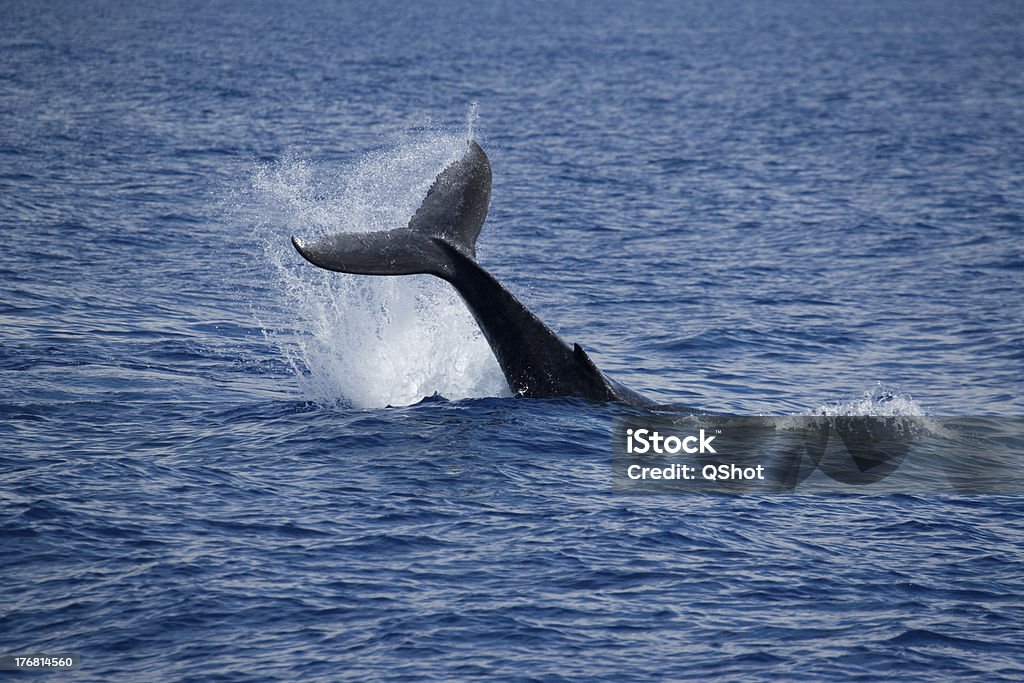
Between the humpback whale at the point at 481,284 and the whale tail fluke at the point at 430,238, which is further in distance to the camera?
the humpback whale at the point at 481,284

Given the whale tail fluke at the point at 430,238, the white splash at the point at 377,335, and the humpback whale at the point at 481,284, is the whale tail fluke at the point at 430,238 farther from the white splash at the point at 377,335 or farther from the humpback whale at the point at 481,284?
the white splash at the point at 377,335

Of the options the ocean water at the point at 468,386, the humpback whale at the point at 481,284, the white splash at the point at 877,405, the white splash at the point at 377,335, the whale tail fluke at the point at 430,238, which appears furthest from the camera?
the white splash at the point at 877,405

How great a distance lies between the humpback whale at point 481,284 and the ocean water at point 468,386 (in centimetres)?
41

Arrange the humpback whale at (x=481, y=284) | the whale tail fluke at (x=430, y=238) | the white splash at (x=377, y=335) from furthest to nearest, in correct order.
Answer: the white splash at (x=377, y=335) → the humpback whale at (x=481, y=284) → the whale tail fluke at (x=430, y=238)

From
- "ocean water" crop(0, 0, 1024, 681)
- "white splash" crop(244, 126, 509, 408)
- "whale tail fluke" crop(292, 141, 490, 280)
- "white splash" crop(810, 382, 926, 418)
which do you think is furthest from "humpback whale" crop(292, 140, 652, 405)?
"white splash" crop(810, 382, 926, 418)

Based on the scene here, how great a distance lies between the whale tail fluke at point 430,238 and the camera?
17.6 meters

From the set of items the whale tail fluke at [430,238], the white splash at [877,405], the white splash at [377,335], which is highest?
the whale tail fluke at [430,238]

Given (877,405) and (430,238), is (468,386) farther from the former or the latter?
(877,405)

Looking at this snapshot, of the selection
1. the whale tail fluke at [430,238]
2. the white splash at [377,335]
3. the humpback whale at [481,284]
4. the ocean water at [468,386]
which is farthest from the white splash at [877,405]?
the whale tail fluke at [430,238]

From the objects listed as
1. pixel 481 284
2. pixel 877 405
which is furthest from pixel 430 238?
pixel 877 405

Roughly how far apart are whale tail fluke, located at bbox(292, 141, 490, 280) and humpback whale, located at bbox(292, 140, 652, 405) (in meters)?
0.02

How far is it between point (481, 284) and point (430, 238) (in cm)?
101

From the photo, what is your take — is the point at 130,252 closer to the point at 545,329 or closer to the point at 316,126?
the point at 545,329

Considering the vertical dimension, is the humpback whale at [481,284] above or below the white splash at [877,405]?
above
